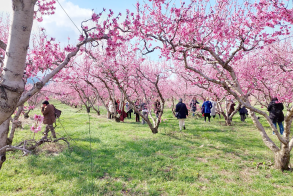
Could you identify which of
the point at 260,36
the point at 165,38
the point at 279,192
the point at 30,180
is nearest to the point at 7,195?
the point at 30,180

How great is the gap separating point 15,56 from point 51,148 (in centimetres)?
622

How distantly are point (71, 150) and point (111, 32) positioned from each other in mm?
5003

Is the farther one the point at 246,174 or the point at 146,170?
the point at 146,170

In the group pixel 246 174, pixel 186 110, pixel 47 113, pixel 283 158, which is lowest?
pixel 246 174

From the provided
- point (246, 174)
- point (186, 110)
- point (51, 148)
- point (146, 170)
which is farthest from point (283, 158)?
point (51, 148)

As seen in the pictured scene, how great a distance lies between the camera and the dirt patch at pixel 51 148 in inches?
266

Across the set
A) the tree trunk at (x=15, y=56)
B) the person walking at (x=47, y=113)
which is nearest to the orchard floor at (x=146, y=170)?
the person walking at (x=47, y=113)

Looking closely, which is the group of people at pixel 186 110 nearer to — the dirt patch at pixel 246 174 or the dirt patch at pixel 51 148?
the dirt patch at pixel 246 174

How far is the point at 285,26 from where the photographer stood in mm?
4906

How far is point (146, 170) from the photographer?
5.27 meters

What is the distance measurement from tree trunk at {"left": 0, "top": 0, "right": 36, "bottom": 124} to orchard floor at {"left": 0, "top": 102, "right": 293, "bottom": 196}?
208 cm

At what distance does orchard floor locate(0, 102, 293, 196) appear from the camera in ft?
14.1

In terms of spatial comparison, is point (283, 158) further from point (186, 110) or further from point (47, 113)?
point (47, 113)

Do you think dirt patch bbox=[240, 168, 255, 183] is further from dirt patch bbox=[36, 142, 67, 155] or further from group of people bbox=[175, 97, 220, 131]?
dirt patch bbox=[36, 142, 67, 155]
